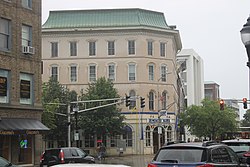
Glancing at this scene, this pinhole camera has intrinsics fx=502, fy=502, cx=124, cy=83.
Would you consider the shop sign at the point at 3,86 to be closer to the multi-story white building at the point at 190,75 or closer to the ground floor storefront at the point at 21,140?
the ground floor storefront at the point at 21,140

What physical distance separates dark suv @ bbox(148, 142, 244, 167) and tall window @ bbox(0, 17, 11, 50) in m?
22.5

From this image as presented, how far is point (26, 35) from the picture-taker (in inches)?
1398

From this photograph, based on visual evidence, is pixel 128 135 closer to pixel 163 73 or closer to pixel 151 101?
pixel 151 101

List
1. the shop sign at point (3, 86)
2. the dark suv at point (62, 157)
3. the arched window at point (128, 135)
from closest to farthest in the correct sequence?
the dark suv at point (62, 157), the shop sign at point (3, 86), the arched window at point (128, 135)

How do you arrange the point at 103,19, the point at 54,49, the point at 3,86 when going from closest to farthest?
the point at 3,86 < the point at 54,49 < the point at 103,19

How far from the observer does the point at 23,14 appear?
34.9m

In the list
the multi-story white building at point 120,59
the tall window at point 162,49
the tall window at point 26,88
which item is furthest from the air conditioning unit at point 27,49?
the tall window at point 162,49

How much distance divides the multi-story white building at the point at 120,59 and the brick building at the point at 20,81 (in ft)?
112

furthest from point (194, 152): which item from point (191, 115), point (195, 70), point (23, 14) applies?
point (195, 70)

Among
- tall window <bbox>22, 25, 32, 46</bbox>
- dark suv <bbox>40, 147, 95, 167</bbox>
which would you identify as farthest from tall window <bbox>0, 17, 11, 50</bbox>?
dark suv <bbox>40, 147, 95, 167</bbox>

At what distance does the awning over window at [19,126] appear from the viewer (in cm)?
3141

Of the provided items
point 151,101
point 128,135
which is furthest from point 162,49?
point 128,135

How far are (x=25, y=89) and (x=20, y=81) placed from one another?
74cm

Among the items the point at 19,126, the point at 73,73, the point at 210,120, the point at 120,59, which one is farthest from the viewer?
the point at 210,120
